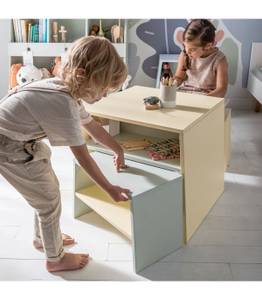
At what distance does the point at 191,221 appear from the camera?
5.18ft

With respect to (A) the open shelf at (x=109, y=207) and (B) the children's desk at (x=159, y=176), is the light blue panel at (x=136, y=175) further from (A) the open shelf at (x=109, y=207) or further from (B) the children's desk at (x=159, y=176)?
(A) the open shelf at (x=109, y=207)

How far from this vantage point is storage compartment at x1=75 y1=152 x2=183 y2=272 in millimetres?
1350

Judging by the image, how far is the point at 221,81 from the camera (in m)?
2.08

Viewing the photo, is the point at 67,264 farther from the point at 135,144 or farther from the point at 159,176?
the point at 135,144

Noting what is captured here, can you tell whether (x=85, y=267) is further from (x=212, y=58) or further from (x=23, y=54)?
(x=23, y=54)

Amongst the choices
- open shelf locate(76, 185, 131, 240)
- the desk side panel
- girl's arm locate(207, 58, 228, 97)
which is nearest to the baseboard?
girl's arm locate(207, 58, 228, 97)

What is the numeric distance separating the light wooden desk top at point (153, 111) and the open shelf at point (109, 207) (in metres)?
0.33

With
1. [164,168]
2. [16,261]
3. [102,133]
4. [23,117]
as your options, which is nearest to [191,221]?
[164,168]

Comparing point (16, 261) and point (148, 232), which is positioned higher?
point (148, 232)

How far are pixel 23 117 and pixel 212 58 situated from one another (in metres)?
1.28

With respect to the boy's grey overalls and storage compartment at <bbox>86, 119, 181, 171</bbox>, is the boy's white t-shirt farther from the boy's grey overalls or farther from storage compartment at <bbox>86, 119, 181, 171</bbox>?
storage compartment at <bbox>86, 119, 181, 171</bbox>

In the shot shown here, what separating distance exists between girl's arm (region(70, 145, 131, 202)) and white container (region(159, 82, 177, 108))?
1.53ft

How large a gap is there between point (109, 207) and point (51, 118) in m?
0.54

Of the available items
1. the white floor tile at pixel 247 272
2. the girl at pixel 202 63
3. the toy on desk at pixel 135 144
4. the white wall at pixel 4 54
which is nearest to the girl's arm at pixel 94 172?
the toy on desk at pixel 135 144
